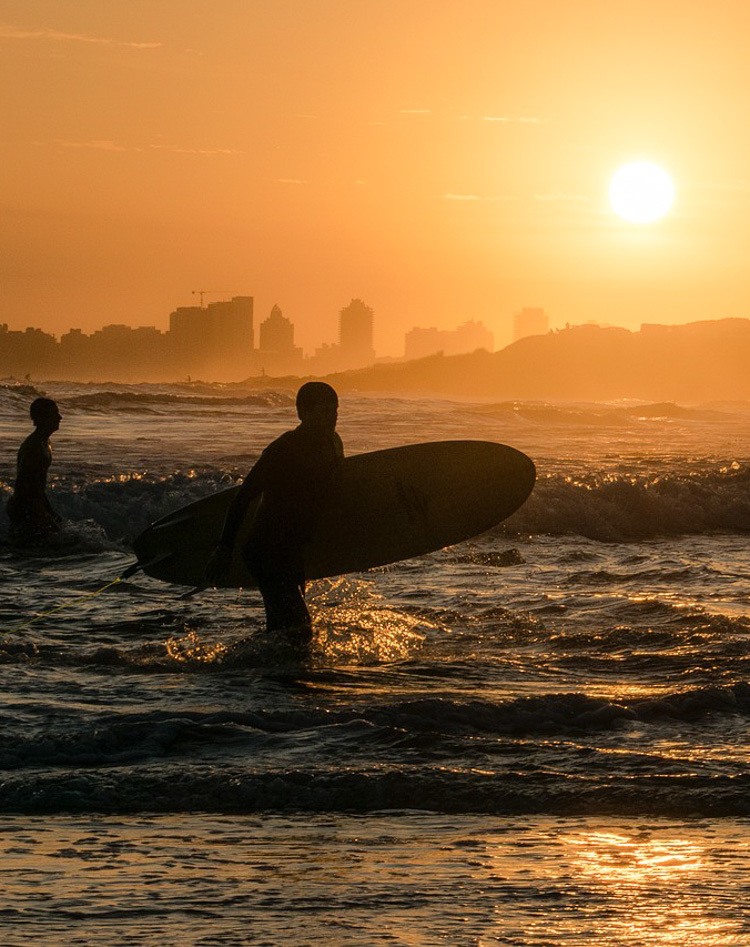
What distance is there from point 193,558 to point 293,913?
632 centimetres

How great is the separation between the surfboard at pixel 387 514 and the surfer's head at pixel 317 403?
153 cm

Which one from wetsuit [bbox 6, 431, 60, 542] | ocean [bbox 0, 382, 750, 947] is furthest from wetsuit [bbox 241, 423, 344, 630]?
wetsuit [bbox 6, 431, 60, 542]

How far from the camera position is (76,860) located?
4.32 meters

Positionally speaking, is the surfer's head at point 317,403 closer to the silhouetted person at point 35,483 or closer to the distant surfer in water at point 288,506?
the distant surfer in water at point 288,506

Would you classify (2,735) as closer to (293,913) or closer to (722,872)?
(293,913)

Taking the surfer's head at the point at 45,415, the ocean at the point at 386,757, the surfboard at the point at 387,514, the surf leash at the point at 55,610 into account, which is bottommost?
the surf leash at the point at 55,610

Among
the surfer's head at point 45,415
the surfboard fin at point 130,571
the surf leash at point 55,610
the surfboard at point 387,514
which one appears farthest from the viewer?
the surfer's head at point 45,415

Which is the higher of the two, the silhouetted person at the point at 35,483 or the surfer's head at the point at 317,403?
the surfer's head at the point at 317,403

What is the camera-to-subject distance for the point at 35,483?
12383mm

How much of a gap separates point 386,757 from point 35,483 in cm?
751

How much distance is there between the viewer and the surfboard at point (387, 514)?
9609 mm

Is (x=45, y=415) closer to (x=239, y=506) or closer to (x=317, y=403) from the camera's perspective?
(x=239, y=506)

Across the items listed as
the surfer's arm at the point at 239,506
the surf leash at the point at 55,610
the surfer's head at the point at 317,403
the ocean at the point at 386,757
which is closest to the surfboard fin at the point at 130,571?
the surf leash at the point at 55,610

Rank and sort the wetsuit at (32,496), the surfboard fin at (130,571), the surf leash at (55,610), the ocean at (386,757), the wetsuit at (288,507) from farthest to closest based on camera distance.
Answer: the wetsuit at (32,496), the surf leash at (55,610), the surfboard fin at (130,571), the wetsuit at (288,507), the ocean at (386,757)
